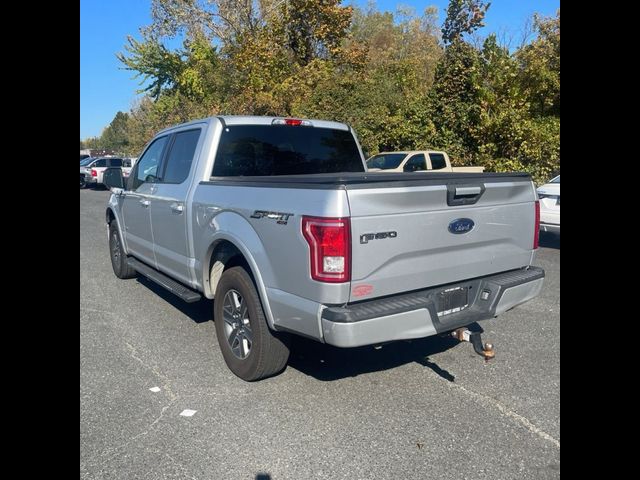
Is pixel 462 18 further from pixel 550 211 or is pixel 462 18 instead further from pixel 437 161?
pixel 550 211

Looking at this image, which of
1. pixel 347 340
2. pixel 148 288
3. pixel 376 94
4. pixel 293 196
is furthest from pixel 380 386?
pixel 376 94

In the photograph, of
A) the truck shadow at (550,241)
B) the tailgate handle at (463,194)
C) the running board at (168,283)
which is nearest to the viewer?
the tailgate handle at (463,194)

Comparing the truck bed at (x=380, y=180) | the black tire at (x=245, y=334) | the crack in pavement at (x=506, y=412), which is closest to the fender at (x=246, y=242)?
the black tire at (x=245, y=334)

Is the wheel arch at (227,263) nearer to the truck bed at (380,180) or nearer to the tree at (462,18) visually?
the truck bed at (380,180)

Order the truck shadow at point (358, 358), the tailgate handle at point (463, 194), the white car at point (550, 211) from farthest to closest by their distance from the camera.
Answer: the white car at point (550, 211) → the truck shadow at point (358, 358) → the tailgate handle at point (463, 194)

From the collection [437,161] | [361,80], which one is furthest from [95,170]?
[437,161]

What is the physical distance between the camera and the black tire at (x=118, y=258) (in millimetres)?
7203

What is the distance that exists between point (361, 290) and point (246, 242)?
3.27ft

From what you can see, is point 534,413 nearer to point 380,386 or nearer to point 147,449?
point 380,386

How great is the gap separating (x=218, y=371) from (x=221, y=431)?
3.06ft

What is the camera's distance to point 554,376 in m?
4.07

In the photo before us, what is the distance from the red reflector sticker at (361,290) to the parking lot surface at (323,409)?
867 mm

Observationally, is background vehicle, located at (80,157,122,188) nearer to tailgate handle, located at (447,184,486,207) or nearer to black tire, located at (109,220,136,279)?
black tire, located at (109,220,136,279)

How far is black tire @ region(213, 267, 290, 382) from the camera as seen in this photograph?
147 inches
